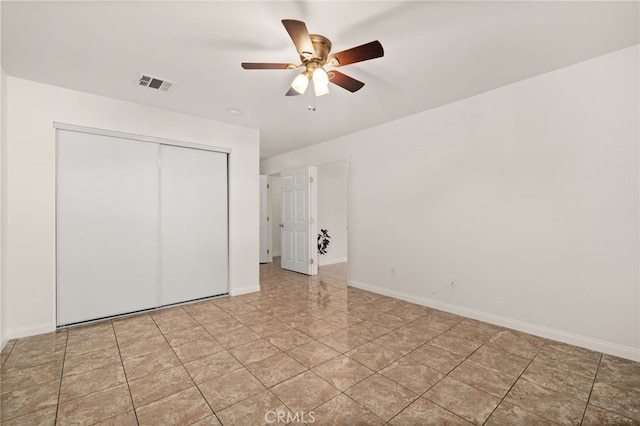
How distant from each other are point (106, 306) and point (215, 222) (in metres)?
1.62

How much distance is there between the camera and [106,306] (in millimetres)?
3344

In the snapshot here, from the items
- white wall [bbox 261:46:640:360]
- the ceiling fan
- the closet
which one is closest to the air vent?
the closet

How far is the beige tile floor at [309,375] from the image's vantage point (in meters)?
1.78

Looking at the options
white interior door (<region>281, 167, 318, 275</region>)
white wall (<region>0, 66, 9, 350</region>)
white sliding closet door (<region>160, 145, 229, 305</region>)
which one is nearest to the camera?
white wall (<region>0, 66, 9, 350</region>)

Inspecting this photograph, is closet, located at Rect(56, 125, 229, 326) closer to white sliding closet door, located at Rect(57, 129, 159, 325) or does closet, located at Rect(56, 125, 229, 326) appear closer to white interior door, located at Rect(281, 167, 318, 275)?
white sliding closet door, located at Rect(57, 129, 159, 325)

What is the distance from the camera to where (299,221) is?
19.1 ft

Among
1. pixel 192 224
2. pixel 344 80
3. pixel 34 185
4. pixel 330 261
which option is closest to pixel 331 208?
pixel 330 261

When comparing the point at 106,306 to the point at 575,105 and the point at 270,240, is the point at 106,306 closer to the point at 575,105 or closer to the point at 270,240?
the point at 270,240

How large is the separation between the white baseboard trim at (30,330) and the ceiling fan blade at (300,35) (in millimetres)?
3745

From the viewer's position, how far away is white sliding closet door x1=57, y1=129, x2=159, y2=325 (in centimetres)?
312

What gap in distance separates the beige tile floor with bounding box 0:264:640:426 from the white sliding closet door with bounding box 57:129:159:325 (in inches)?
13.1

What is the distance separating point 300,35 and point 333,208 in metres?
5.58

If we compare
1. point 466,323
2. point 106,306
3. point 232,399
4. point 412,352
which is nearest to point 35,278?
point 106,306

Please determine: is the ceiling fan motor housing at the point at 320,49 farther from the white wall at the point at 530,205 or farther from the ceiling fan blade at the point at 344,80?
the white wall at the point at 530,205
